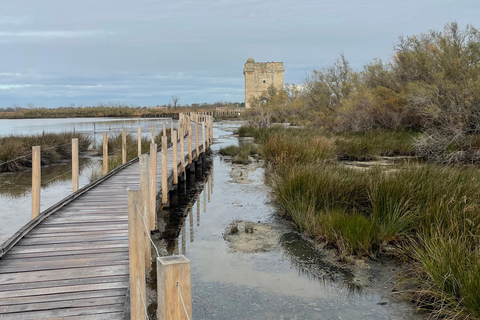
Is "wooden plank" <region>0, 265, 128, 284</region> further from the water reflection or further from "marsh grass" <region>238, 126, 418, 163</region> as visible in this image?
"marsh grass" <region>238, 126, 418, 163</region>

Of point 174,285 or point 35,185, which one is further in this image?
point 35,185

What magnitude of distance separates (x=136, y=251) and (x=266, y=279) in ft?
10.2

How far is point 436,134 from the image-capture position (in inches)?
567

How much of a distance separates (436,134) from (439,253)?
10.5 meters

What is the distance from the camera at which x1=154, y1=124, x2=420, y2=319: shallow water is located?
5.07 meters

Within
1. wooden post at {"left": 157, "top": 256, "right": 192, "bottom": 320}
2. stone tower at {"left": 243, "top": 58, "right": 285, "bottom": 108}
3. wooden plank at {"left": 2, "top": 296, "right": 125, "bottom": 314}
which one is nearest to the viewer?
wooden post at {"left": 157, "top": 256, "right": 192, "bottom": 320}

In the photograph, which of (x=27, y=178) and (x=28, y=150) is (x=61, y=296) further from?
(x=28, y=150)

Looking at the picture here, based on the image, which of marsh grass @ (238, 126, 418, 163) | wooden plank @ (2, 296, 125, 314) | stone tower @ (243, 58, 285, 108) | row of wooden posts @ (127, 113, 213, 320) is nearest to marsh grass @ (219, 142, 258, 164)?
marsh grass @ (238, 126, 418, 163)

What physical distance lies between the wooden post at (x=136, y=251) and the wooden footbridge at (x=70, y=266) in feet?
0.13

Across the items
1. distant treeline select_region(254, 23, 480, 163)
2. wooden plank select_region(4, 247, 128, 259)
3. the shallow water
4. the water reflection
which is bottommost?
the shallow water

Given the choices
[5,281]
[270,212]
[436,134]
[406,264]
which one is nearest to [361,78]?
[436,134]

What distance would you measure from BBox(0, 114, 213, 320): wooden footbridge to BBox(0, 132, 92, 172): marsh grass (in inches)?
→ 286

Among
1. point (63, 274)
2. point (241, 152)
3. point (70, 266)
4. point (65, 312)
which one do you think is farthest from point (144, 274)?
point (241, 152)

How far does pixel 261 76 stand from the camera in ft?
240
